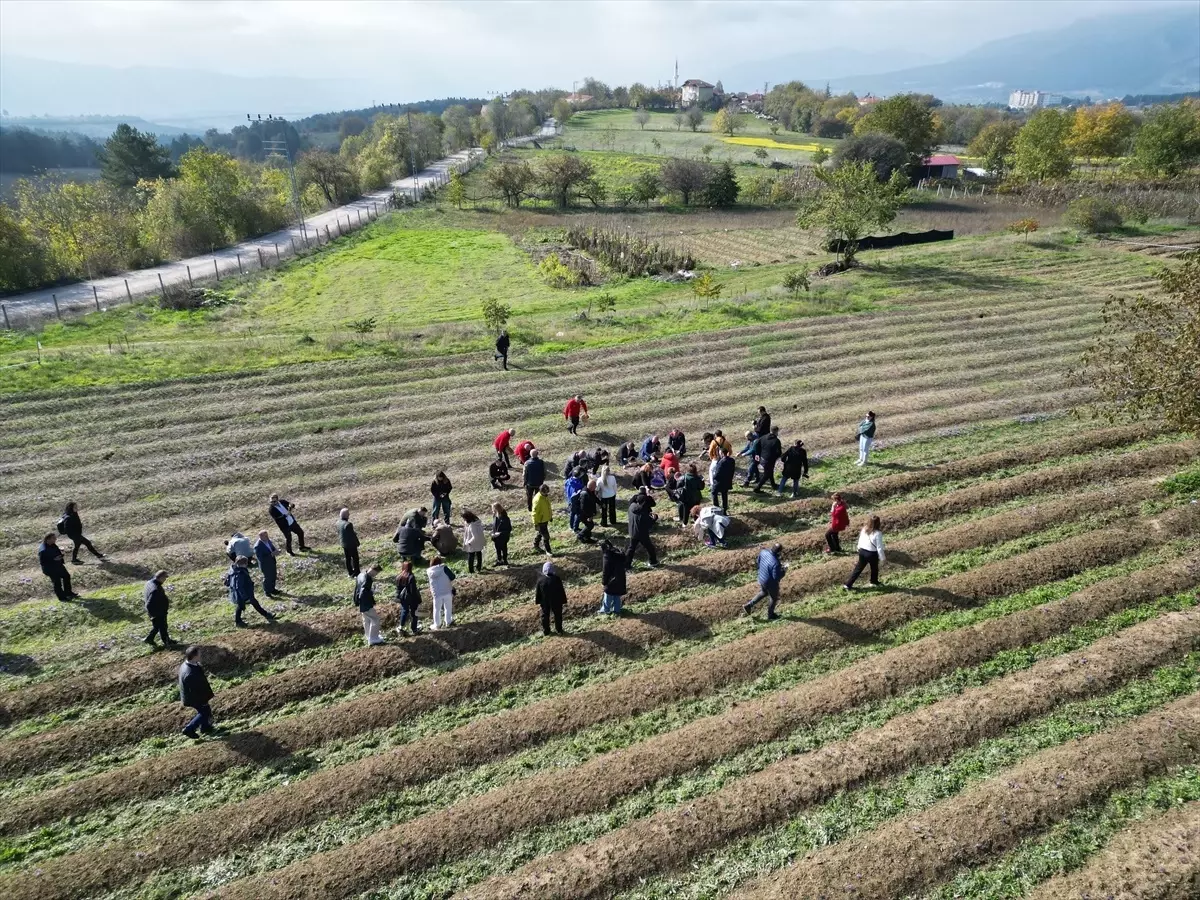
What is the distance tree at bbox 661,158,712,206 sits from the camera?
7688cm

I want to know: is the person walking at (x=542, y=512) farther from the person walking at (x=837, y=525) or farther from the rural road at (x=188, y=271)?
the rural road at (x=188, y=271)

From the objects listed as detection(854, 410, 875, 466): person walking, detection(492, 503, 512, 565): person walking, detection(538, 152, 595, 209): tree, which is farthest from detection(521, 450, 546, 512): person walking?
detection(538, 152, 595, 209): tree

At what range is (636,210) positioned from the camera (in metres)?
77.8

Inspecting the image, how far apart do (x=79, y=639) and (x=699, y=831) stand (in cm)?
1441

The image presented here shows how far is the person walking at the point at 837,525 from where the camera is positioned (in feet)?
55.4

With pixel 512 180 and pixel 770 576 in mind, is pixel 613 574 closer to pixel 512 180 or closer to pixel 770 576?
pixel 770 576

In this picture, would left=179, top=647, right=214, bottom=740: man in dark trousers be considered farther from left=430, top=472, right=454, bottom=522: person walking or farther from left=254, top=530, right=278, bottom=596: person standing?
left=430, top=472, right=454, bottom=522: person walking

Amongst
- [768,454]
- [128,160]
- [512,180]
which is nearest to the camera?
[768,454]

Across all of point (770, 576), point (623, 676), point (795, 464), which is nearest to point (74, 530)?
point (623, 676)

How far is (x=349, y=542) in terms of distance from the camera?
1698cm

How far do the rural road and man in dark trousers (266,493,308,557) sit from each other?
103 feet

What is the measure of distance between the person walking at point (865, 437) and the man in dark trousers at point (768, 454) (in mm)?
2991

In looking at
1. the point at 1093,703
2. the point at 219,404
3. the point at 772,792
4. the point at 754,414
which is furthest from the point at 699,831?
the point at 219,404

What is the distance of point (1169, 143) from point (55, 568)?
89488 millimetres
